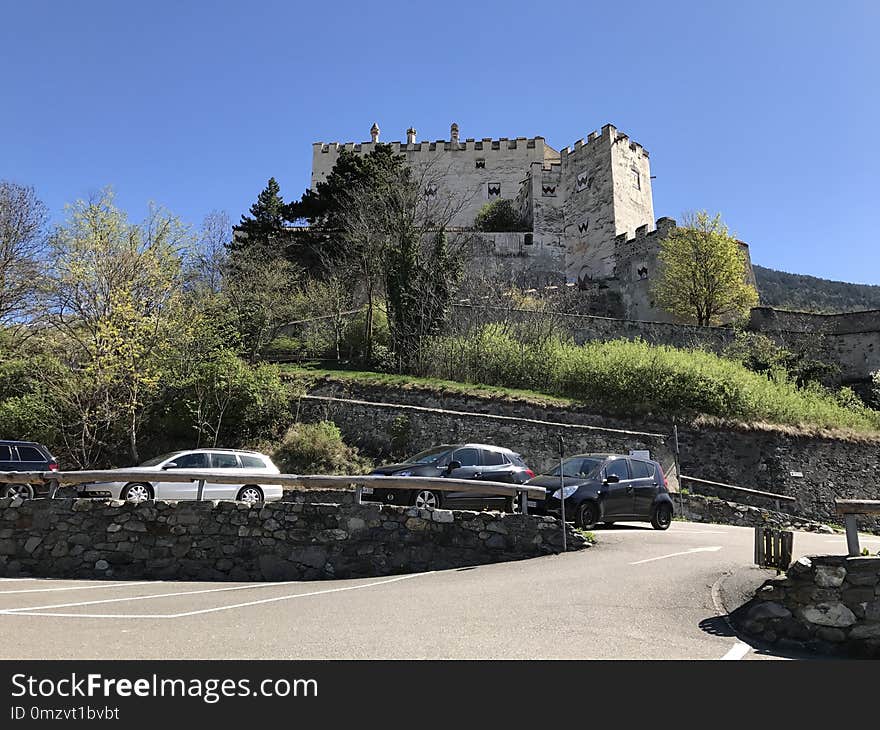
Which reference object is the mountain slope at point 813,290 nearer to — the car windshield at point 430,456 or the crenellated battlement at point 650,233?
the crenellated battlement at point 650,233

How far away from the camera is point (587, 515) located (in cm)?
1318

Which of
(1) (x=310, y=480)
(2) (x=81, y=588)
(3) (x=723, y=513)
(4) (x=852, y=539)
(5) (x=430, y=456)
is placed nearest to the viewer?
(4) (x=852, y=539)

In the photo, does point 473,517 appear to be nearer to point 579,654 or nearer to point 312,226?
point 579,654

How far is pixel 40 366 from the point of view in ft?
71.8

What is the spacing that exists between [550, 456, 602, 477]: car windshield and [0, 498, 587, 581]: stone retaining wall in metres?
2.90

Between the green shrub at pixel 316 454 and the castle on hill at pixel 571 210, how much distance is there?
20611 mm

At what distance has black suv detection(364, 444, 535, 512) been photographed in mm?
13320

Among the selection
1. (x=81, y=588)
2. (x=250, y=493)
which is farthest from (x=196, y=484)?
(x=81, y=588)

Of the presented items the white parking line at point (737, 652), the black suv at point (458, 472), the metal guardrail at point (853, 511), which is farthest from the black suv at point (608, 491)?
the white parking line at point (737, 652)

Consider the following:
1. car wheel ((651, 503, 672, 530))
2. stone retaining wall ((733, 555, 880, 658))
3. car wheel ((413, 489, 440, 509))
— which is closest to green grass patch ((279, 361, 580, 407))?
car wheel ((651, 503, 672, 530))

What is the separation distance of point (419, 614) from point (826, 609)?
4.15 m

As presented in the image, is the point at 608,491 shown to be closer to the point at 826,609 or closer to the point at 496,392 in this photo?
the point at 826,609

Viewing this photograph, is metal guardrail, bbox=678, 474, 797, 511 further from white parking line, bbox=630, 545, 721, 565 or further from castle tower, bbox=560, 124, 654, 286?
castle tower, bbox=560, 124, 654, 286

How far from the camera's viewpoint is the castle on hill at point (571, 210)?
4294 cm
